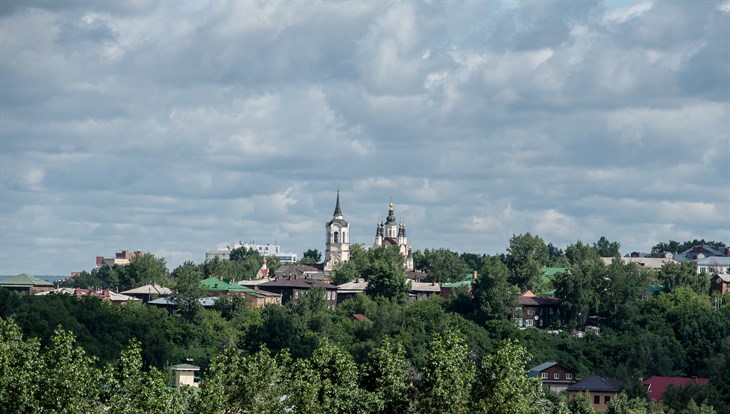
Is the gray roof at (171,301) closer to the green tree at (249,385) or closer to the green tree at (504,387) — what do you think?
the green tree at (249,385)

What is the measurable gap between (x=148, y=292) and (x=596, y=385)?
2185 inches

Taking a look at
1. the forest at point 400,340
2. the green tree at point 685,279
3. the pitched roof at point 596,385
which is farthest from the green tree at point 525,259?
the pitched roof at point 596,385

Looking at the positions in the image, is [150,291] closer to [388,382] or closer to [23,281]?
[23,281]

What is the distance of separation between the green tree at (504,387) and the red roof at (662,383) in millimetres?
50549

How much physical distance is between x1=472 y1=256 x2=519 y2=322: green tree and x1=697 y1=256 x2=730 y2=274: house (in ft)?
168

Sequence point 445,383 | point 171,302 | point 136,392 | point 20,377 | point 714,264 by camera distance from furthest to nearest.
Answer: point 714,264 → point 171,302 → point 445,383 → point 136,392 → point 20,377

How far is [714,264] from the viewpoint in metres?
177

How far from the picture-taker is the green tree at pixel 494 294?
12775 centimetres

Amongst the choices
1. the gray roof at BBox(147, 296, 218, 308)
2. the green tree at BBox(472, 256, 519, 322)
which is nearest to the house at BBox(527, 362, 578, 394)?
the green tree at BBox(472, 256, 519, 322)

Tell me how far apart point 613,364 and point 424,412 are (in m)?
64.8

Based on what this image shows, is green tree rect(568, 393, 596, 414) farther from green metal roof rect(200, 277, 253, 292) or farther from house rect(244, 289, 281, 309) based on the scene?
green metal roof rect(200, 277, 253, 292)

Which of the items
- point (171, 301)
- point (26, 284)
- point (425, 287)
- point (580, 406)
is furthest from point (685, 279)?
point (26, 284)

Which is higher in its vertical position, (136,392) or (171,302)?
(171,302)

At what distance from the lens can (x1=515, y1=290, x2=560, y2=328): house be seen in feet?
431
